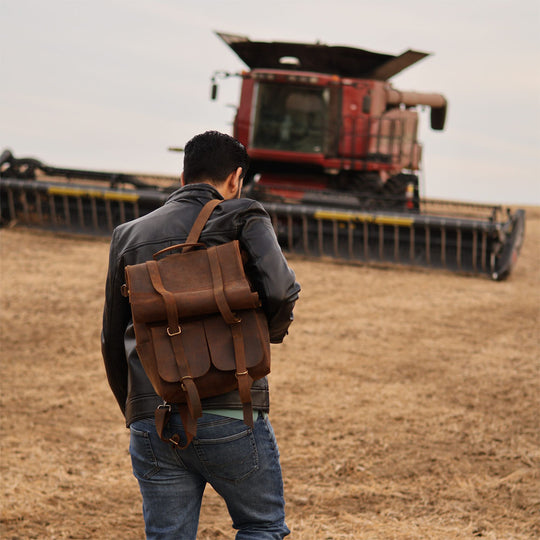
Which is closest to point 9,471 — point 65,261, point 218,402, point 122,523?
point 122,523

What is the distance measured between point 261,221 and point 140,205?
1042 centimetres

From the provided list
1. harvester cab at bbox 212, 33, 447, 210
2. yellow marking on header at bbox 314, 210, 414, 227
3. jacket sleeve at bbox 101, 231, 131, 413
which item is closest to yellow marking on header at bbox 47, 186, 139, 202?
harvester cab at bbox 212, 33, 447, 210

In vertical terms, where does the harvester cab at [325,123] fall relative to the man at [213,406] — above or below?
above

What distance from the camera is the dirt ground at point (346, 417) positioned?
4.25 m

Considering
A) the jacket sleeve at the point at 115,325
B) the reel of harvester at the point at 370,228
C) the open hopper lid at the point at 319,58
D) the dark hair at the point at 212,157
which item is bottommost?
the reel of harvester at the point at 370,228

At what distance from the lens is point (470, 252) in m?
11.5

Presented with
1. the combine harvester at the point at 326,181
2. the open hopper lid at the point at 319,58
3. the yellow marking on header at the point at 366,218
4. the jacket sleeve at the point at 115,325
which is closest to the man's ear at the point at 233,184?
the jacket sleeve at the point at 115,325

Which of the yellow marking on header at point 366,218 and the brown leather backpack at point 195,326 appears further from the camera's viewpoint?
the yellow marking on header at point 366,218

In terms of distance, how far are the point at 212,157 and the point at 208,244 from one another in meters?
0.31

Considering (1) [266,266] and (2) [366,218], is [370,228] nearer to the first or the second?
(2) [366,218]

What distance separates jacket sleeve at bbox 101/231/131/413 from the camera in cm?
239

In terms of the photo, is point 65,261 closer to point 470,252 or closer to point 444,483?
point 470,252

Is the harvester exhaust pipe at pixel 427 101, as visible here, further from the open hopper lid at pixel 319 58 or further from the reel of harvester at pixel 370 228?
the reel of harvester at pixel 370 228

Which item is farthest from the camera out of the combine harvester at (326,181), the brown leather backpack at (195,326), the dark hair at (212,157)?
the combine harvester at (326,181)
